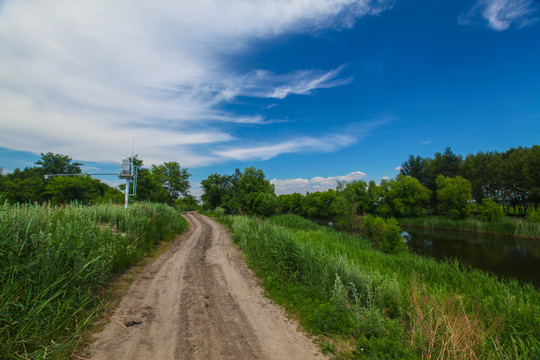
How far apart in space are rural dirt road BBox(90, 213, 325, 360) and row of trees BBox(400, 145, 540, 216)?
39.7m

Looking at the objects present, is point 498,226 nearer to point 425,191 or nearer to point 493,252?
point 493,252

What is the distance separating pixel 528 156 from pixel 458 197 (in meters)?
9.00

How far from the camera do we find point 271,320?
459 cm

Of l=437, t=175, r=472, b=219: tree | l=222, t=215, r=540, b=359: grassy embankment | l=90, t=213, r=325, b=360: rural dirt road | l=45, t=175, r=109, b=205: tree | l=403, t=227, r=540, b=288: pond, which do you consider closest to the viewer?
l=222, t=215, r=540, b=359: grassy embankment

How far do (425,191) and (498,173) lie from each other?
9.95 metres

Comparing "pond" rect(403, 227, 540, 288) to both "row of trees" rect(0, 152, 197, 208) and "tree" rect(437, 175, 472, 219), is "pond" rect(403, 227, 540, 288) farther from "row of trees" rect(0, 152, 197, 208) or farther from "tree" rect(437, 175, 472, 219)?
"row of trees" rect(0, 152, 197, 208)

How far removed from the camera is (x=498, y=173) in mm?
33719

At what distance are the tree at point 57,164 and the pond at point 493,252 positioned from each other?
65297 millimetres

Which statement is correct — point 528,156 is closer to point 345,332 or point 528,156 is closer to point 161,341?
point 345,332

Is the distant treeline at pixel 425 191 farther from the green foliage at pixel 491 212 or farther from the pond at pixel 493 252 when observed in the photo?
the pond at pixel 493 252

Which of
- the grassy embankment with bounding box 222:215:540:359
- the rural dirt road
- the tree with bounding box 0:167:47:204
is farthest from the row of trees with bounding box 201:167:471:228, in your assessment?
the tree with bounding box 0:167:47:204

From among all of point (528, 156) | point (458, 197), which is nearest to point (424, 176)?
point (458, 197)

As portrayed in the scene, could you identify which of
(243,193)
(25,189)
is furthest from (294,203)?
(25,189)

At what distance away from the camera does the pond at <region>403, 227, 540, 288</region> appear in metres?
12.7
